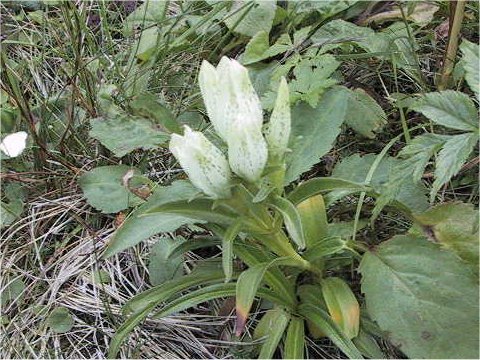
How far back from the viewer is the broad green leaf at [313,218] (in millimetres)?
1587

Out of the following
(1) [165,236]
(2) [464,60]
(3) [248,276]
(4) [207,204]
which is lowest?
(1) [165,236]

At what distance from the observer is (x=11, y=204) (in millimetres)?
2004

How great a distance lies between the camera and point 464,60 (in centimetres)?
135

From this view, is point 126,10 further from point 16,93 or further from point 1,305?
point 1,305

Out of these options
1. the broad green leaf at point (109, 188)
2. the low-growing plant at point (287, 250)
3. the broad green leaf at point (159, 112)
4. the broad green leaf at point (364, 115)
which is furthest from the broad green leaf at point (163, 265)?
the broad green leaf at point (364, 115)

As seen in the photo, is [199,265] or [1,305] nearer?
[199,265]

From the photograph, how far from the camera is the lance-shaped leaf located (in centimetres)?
132

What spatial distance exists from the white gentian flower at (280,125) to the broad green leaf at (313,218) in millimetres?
249

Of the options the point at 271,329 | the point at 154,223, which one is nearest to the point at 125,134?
the point at 154,223

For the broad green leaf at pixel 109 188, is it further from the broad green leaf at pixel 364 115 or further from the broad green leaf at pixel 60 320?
the broad green leaf at pixel 364 115

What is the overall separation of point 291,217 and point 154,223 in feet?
1.16

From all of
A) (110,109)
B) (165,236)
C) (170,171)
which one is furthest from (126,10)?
(165,236)

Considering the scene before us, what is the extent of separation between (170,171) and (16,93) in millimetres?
486

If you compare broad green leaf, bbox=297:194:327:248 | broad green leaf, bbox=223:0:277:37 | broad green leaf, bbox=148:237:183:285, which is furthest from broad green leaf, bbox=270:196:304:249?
broad green leaf, bbox=223:0:277:37
